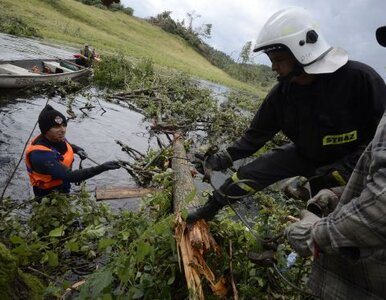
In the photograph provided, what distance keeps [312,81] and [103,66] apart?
15.3 metres

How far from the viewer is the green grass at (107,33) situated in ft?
111

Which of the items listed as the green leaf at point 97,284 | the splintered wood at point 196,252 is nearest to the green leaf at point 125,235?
the splintered wood at point 196,252

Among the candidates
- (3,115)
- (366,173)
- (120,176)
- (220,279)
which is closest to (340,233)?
(366,173)

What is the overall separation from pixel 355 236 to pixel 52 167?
387cm

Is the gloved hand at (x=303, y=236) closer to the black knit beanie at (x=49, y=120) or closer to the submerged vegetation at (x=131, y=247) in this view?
the submerged vegetation at (x=131, y=247)

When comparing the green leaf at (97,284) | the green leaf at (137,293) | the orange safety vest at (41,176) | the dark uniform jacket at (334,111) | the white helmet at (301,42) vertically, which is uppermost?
the white helmet at (301,42)

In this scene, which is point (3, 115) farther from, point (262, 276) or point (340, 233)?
point (340, 233)

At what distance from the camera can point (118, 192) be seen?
627 centimetres

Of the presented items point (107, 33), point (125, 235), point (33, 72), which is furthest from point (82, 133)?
point (107, 33)

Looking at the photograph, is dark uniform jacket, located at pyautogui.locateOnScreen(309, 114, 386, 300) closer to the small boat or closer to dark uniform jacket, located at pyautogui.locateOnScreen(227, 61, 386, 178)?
dark uniform jacket, located at pyautogui.locateOnScreen(227, 61, 386, 178)

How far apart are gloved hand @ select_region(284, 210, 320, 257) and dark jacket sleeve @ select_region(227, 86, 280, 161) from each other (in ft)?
5.25

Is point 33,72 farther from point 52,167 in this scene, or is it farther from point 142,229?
point 142,229

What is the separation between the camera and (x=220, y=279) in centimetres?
300

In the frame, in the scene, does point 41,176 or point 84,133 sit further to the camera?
point 84,133
